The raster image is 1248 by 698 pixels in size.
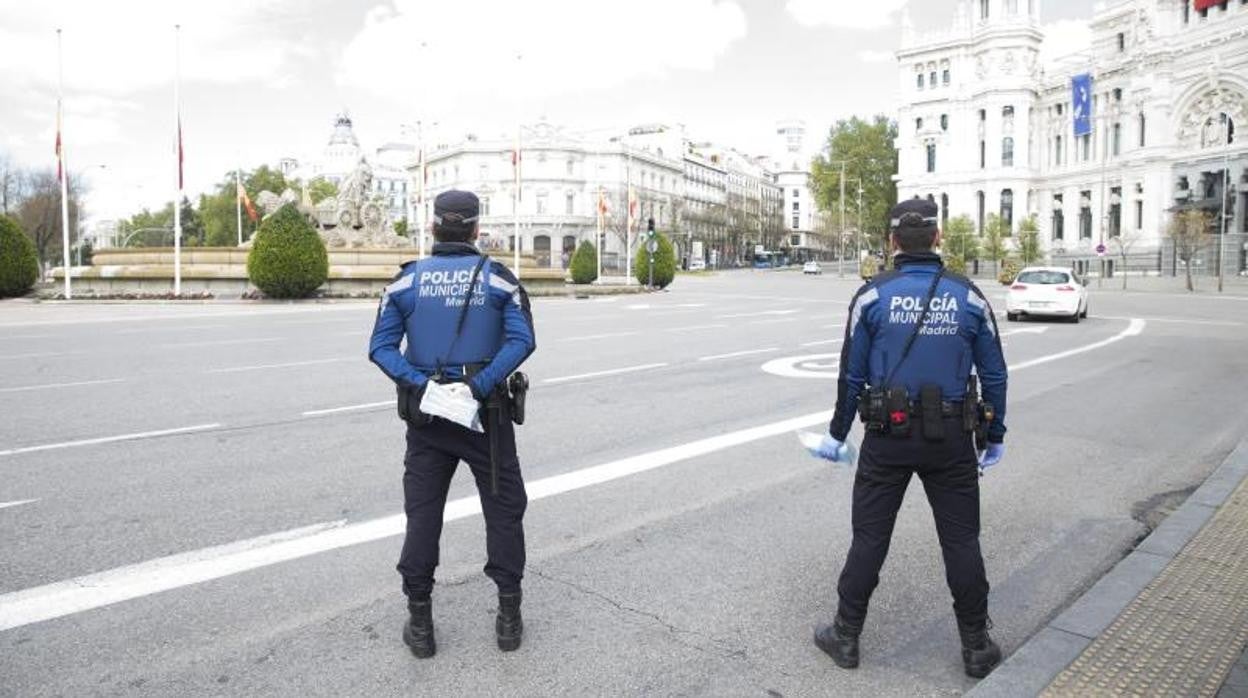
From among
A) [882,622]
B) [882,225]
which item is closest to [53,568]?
[882,622]

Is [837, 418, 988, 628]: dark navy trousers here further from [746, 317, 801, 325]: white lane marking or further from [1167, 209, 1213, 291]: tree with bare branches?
[1167, 209, 1213, 291]: tree with bare branches

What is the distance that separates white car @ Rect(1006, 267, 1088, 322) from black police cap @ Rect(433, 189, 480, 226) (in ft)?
65.8

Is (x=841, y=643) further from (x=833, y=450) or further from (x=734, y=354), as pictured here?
(x=734, y=354)

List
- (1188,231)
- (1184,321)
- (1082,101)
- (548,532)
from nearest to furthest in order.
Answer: (548,532) < (1184,321) < (1188,231) < (1082,101)

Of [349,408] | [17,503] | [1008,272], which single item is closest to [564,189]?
[1008,272]

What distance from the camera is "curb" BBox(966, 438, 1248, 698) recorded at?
3357 millimetres

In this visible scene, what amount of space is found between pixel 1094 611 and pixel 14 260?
3525 cm

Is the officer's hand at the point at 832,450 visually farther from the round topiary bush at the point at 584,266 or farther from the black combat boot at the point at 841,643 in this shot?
the round topiary bush at the point at 584,266

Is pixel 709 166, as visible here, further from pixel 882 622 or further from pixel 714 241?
pixel 882 622

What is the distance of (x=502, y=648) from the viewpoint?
12.1 feet

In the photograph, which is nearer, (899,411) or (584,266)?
(899,411)

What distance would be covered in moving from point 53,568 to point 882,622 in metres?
4.02

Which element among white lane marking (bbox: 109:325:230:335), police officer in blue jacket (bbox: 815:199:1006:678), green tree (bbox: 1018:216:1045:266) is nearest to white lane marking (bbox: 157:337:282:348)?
white lane marking (bbox: 109:325:230:335)

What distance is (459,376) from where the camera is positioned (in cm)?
373
